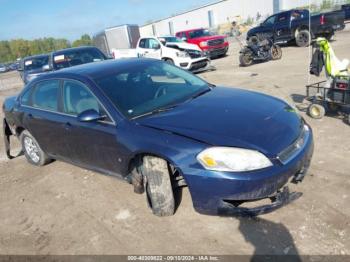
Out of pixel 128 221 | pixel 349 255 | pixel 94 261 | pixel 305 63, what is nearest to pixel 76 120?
pixel 128 221

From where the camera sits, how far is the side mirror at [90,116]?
3809 mm

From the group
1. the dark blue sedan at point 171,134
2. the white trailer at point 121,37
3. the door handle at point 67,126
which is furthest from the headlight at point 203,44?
the door handle at point 67,126

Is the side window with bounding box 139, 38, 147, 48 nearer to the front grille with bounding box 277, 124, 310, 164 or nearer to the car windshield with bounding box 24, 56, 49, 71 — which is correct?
the car windshield with bounding box 24, 56, 49, 71

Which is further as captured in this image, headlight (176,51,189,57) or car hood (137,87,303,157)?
headlight (176,51,189,57)

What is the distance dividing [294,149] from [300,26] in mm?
15523

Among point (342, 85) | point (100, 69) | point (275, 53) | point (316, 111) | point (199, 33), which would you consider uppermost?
point (100, 69)

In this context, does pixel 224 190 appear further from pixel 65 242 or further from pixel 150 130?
pixel 65 242

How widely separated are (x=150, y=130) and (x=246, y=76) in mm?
8769

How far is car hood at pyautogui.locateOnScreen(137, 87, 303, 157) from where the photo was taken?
3205 millimetres

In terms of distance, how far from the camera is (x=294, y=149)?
338 centimetres

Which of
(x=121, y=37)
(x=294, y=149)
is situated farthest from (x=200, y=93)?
(x=121, y=37)

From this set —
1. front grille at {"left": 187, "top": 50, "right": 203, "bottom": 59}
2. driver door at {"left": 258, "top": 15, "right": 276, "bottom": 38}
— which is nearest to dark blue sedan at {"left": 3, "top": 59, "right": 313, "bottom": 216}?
front grille at {"left": 187, "top": 50, "right": 203, "bottom": 59}

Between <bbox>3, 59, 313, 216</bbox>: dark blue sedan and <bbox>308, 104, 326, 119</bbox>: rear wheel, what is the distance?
219cm

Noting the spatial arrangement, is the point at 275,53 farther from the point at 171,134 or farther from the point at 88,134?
the point at 171,134
